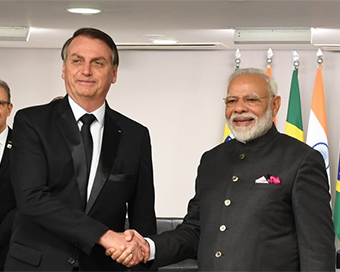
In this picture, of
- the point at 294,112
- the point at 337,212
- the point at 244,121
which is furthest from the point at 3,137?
the point at 337,212

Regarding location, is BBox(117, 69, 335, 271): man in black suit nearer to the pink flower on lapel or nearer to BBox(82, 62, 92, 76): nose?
the pink flower on lapel

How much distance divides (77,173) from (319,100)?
455cm

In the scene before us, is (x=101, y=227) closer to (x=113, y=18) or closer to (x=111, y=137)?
(x=111, y=137)

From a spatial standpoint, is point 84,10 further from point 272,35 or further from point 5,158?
point 272,35

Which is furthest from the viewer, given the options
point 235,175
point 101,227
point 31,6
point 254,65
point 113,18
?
point 254,65

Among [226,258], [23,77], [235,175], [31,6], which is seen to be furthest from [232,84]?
[23,77]

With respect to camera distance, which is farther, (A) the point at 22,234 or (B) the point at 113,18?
(B) the point at 113,18

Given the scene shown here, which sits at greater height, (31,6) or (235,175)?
(31,6)

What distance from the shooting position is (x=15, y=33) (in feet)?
23.0

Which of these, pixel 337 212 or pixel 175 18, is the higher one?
pixel 175 18

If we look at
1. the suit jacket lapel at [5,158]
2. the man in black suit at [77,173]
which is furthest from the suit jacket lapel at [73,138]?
the suit jacket lapel at [5,158]

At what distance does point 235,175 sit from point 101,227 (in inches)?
27.3

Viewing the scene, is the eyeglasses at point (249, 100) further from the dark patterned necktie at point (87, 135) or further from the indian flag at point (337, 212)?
the indian flag at point (337, 212)

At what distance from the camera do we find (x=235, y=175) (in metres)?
4.00
